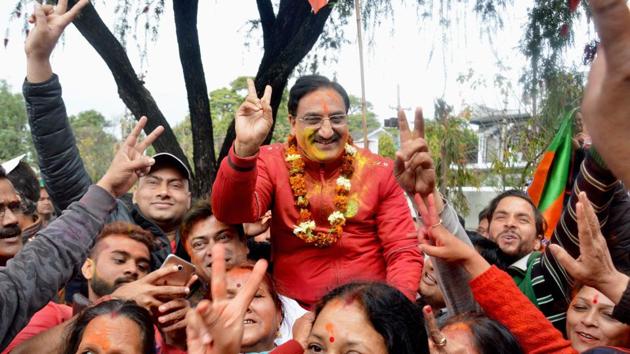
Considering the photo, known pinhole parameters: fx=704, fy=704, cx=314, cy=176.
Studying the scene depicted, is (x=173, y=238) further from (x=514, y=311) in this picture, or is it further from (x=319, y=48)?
(x=319, y=48)

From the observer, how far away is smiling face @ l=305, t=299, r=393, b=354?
6.70ft

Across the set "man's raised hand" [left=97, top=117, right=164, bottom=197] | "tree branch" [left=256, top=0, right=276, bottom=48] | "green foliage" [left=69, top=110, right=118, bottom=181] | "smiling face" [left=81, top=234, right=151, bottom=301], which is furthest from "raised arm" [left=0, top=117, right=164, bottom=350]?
"green foliage" [left=69, top=110, right=118, bottom=181]

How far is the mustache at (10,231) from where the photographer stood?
284 centimetres

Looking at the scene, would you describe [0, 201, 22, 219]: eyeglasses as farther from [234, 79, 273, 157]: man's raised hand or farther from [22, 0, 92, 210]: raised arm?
[234, 79, 273, 157]: man's raised hand

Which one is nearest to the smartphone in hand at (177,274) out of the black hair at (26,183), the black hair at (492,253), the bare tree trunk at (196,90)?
the black hair at (492,253)

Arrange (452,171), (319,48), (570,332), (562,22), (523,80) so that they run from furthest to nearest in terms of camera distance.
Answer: (452,171)
(319,48)
(523,80)
(562,22)
(570,332)

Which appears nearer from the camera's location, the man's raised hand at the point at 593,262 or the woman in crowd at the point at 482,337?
the man's raised hand at the point at 593,262

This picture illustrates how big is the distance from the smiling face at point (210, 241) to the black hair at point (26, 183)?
3.71 ft

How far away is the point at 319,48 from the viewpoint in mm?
8164

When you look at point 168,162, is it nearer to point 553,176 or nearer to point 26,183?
point 26,183

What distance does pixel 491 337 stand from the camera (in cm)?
230

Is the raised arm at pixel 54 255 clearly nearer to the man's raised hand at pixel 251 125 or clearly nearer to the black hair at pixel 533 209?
the man's raised hand at pixel 251 125

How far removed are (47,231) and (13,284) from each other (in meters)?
0.23

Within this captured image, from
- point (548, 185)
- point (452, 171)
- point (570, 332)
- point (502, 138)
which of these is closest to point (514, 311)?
point (570, 332)
